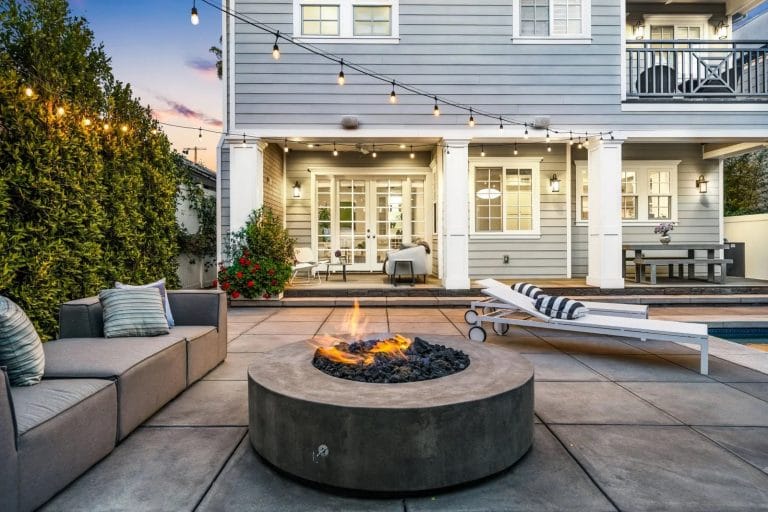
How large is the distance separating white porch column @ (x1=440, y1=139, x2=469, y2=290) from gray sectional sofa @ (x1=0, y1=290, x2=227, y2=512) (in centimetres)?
446

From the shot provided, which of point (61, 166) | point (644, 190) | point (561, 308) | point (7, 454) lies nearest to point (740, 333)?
point (561, 308)

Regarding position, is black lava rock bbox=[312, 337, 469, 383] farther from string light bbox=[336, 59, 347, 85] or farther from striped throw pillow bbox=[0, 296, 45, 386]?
string light bbox=[336, 59, 347, 85]

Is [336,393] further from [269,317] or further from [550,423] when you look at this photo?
[269,317]

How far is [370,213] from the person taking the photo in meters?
9.65

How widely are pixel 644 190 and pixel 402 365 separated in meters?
8.49

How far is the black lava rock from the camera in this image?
7.07ft

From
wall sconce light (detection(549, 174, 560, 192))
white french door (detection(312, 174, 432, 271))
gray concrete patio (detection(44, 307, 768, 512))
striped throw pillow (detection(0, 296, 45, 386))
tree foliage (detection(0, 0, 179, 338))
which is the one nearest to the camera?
gray concrete patio (detection(44, 307, 768, 512))

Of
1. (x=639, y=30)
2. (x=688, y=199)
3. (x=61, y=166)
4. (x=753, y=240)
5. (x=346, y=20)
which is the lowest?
(x=753, y=240)

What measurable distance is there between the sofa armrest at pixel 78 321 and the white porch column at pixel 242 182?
167 inches

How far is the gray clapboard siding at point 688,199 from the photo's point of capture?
879 cm

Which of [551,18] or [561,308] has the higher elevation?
[551,18]

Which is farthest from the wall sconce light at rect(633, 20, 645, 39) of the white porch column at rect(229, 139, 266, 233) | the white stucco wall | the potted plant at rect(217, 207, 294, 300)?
the potted plant at rect(217, 207, 294, 300)

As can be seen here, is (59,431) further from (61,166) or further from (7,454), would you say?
(61,166)

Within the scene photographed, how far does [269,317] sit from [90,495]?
4228mm
